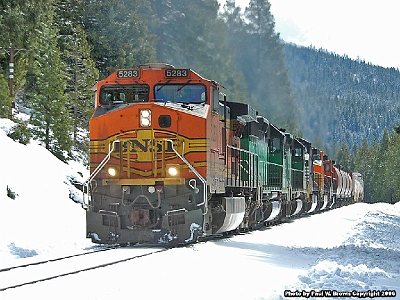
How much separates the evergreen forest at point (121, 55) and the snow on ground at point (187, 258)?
4.54 m

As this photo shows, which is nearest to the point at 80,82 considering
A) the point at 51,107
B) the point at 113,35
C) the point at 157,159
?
the point at 51,107

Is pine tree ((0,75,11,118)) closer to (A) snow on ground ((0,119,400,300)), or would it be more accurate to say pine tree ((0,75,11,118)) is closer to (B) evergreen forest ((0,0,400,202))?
(B) evergreen forest ((0,0,400,202))

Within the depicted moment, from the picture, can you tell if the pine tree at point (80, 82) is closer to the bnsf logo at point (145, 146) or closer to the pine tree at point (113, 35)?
the pine tree at point (113, 35)

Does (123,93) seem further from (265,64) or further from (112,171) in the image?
(265,64)

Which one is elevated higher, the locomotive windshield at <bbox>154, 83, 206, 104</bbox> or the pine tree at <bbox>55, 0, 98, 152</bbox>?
the pine tree at <bbox>55, 0, 98, 152</bbox>

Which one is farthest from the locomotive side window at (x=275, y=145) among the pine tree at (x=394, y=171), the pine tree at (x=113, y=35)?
the pine tree at (x=394, y=171)

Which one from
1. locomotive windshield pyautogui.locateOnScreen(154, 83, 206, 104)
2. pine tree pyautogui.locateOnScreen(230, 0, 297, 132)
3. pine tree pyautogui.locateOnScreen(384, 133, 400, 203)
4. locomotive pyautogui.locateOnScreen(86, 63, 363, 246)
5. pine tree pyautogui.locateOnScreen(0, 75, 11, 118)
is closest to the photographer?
locomotive pyautogui.locateOnScreen(86, 63, 363, 246)

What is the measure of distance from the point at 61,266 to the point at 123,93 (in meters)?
4.90

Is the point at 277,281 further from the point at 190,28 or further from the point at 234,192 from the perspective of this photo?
the point at 190,28

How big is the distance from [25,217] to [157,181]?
5002 mm

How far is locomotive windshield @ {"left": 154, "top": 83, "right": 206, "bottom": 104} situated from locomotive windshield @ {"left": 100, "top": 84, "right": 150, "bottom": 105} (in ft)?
0.95

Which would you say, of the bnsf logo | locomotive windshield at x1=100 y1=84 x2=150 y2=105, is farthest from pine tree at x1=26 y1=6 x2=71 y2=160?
the bnsf logo

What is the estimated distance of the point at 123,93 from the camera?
47.8 feet

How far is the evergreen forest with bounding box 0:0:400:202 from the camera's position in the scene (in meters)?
28.1
